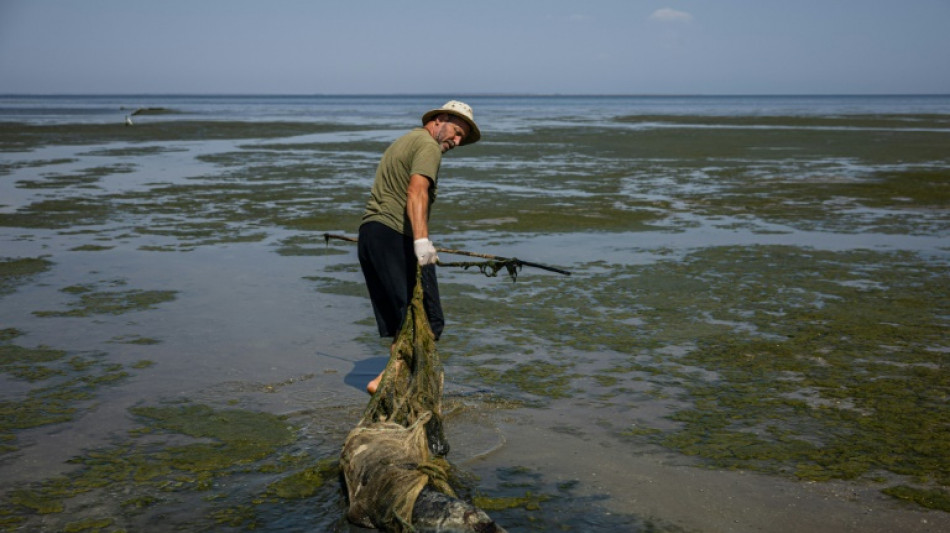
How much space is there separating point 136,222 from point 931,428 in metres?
12.3

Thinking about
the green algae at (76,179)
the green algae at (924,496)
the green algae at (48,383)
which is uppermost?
the green algae at (924,496)

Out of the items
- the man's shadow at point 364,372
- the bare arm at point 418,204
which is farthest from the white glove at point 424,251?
the man's shadow at point 364,372

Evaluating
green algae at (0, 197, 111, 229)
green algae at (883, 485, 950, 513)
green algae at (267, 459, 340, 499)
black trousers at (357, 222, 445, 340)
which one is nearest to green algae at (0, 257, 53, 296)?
green algae at (0, 197, 111, 229)

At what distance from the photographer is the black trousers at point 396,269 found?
550 cm

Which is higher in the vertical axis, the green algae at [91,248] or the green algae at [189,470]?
the green algae at [189,470]

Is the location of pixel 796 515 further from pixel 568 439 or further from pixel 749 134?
pixel 749 134

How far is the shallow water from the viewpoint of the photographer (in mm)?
4590

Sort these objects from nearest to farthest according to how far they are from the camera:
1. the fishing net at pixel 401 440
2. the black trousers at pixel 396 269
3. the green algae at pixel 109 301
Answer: the fishing net at pixel 401 440 → the black trousers at pixel 396 269 → the green algae at pixel 109 301

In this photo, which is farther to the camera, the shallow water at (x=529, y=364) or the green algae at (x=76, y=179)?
the green algae at (x=76, y=179)

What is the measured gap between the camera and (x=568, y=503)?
14.8 ft

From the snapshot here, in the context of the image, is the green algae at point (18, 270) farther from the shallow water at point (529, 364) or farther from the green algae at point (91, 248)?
the green algae at point (91, 248)

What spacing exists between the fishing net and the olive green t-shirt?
45 centimetres

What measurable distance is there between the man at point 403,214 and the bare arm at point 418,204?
30 mm

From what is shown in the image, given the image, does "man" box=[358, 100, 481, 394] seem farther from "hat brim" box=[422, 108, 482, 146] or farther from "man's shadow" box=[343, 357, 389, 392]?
"man's shadow" box=[343, 357, 389, 392]
